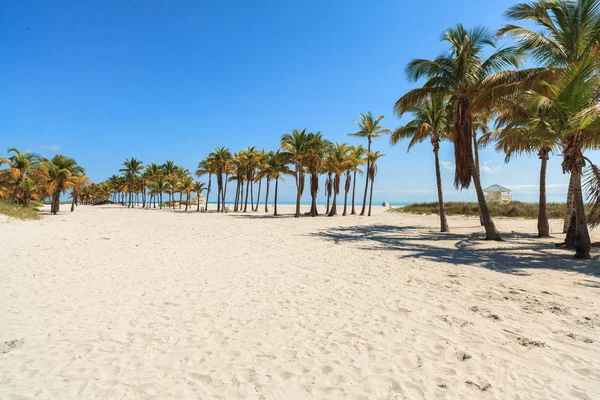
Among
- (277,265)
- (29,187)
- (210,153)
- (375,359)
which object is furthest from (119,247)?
(210,153)

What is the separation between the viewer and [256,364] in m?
3.29

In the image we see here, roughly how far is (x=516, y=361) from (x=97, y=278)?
317 inches

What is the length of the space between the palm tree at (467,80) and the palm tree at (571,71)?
133cm

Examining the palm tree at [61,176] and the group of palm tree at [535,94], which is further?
the palm tree at [61,176]

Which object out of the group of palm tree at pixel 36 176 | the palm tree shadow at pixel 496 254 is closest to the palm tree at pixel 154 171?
the group of palm tree at pixel 36 176

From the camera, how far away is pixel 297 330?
416 cm

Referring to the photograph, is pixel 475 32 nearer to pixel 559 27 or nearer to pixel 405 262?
pixel 559 27

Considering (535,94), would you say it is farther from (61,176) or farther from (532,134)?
(61,176)

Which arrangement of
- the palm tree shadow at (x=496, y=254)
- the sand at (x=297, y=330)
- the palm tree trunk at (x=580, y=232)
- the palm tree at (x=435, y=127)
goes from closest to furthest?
the sand at (x=297, y=330) < the palm tree shadow at (x=496, y=254) < the palm tree trunk at (x=580, y=232) < the palm tree at (x=435, y=127)

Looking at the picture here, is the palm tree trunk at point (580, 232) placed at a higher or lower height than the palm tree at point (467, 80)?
lower

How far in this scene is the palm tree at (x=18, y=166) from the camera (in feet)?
85.5

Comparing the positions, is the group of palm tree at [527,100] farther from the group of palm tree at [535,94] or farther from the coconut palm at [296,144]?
the coconut palm at [296,144]

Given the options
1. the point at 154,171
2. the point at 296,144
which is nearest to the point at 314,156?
the point at 296,144

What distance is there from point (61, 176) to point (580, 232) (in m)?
42.2
